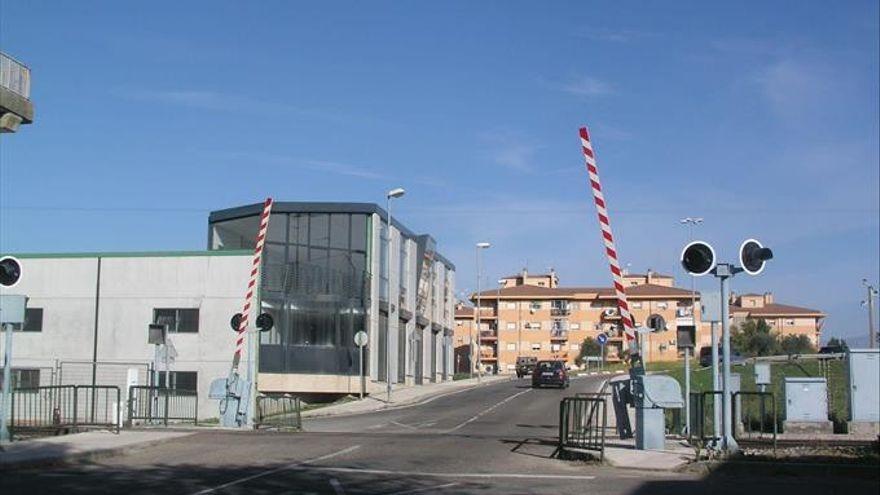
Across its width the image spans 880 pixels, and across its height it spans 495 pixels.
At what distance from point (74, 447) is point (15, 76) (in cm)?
659

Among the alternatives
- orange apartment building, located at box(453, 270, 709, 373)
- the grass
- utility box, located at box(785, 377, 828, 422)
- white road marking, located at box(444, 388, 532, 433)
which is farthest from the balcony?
orange apartment building, located at box(453, 270, 709, 373)

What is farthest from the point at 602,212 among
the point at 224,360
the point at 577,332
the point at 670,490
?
the point at 577,332

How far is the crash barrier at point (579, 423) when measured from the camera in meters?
16.0

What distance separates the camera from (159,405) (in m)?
31.3

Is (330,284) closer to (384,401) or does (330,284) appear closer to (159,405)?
(384,401)

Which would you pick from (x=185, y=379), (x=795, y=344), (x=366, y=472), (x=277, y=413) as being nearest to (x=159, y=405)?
(x=277, y=413)

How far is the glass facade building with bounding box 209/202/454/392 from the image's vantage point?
48.0 m

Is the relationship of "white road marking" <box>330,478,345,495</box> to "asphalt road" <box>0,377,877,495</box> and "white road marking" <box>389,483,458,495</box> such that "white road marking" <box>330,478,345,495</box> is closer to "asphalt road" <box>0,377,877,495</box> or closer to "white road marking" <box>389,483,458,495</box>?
"asphalt road" <box>0,377,877,495</box>

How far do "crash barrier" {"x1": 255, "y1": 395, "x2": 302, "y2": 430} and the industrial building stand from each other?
12.7 metres

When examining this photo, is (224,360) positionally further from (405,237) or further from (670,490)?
(670,490)

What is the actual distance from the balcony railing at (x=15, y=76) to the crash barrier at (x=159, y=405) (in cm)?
789

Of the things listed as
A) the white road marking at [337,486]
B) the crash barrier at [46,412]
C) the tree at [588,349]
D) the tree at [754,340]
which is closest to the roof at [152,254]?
the crash barrier at [46,412]

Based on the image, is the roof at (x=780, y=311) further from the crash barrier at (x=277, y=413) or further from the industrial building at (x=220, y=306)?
the crash barrier at (x=277, y=413)

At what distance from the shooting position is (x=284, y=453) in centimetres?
1631
